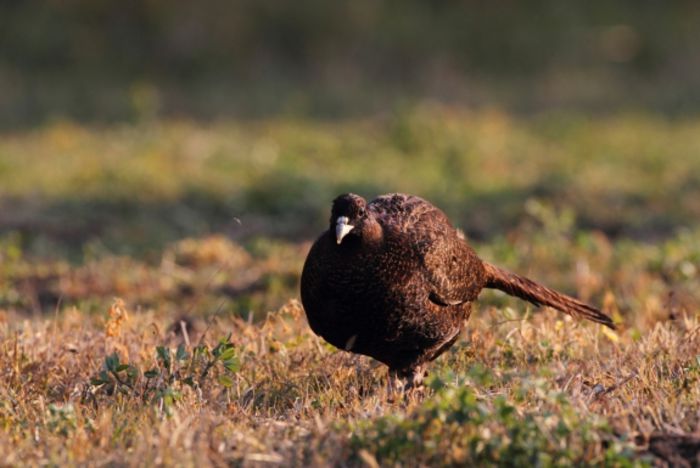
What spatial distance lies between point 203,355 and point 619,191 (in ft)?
21.5

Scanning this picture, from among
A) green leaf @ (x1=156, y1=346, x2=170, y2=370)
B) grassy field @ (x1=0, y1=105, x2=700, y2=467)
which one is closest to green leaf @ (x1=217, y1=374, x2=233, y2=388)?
grassy field @ (x1=0, y1=105, x2=700, y2=467)

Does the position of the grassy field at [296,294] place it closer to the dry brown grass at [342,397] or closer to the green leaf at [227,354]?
the dry brown grass at [342,397]

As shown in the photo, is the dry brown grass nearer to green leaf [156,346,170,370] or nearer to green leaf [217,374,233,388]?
green leaf [217,374,233,388]

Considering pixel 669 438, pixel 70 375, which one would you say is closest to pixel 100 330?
pixel 70 375

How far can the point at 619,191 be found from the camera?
10.8 metres

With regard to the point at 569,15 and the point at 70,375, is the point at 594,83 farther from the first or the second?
the point at 70,375

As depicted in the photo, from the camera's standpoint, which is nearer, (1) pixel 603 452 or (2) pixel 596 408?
(1) pixel 603 452

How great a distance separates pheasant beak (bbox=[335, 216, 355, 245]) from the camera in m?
4.72

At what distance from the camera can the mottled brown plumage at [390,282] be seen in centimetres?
484

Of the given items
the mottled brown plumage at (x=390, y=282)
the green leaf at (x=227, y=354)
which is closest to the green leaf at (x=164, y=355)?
the green leaf at (x=227, y=354)

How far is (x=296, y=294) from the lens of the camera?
7414 millimetres

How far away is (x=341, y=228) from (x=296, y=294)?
2.72m

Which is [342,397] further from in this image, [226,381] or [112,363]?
[112,363]

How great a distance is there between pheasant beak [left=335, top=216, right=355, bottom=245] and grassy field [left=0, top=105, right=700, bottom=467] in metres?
0.70
